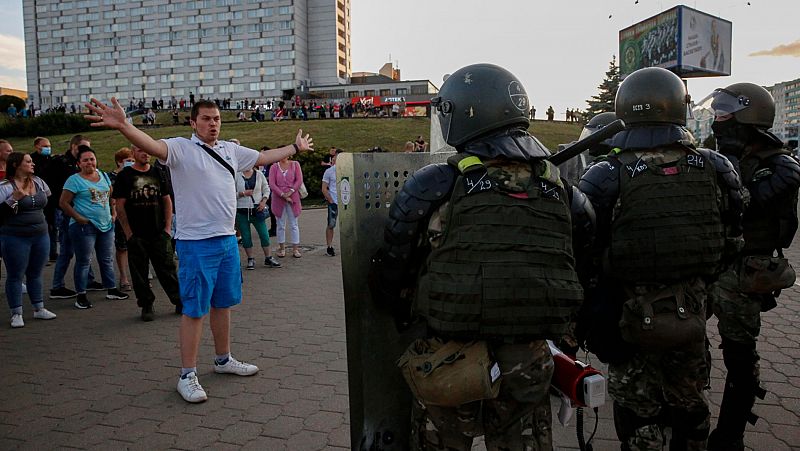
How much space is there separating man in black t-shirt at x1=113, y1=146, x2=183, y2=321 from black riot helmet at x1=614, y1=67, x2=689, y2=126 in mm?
5134

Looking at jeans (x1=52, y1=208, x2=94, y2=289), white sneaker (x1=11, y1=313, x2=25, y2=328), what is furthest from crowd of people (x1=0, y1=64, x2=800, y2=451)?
jeans (x1=52, y1=208, x2=94, y2=289)

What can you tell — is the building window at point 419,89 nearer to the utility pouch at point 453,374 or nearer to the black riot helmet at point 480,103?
the black riot helmet at point 480,103

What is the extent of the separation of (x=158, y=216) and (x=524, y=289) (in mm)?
5364

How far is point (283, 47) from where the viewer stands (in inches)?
3494

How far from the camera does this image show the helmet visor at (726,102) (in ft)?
12.4

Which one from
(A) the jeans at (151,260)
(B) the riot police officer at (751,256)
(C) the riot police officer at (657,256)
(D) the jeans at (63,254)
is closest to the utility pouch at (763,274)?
(B) the riot police officer at (751,256)

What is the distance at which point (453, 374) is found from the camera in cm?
232

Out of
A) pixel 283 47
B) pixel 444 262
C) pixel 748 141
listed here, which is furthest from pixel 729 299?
pixel 283 47

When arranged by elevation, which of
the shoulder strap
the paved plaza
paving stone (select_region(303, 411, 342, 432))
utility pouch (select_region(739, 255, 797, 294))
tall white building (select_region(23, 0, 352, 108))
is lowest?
the paved plaza

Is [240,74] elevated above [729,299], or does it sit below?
above

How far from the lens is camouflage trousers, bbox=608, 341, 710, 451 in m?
3.05

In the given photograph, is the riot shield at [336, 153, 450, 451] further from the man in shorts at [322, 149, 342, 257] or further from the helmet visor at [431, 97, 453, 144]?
the man in shorts at [322, 149, 342, 257]

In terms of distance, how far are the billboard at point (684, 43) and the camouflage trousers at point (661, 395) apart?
3491 centimetres

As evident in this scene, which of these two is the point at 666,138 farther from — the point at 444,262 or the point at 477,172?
the point at 444,262
